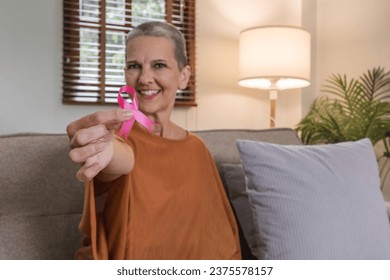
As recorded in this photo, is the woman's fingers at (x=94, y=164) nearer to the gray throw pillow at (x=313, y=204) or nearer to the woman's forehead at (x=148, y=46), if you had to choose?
the woman's forehead at (x=148, y=46)

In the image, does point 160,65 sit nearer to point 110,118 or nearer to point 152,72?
point 152,72

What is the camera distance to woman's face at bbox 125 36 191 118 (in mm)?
1212

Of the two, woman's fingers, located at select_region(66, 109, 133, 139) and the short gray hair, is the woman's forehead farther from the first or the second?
woman's fingers, located at select_region(66, 109, 133, 139)

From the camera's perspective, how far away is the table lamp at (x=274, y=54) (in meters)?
2.75

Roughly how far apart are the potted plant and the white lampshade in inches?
11.0

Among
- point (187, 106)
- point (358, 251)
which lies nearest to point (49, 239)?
point (358, 251)

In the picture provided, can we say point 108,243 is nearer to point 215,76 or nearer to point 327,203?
point 327,203

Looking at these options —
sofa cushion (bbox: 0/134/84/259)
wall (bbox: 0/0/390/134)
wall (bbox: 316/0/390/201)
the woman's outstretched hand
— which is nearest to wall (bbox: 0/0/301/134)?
wall (bbox: 0/0/390/134)

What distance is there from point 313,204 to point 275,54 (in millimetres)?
1698

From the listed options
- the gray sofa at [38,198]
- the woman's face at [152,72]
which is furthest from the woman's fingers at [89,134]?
the gray sofa at [38,198]

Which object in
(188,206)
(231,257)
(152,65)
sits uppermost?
(152,65)

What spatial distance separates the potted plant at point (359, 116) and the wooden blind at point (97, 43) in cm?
85

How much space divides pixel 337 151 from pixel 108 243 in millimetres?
693

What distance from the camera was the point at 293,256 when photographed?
3.85 ft
